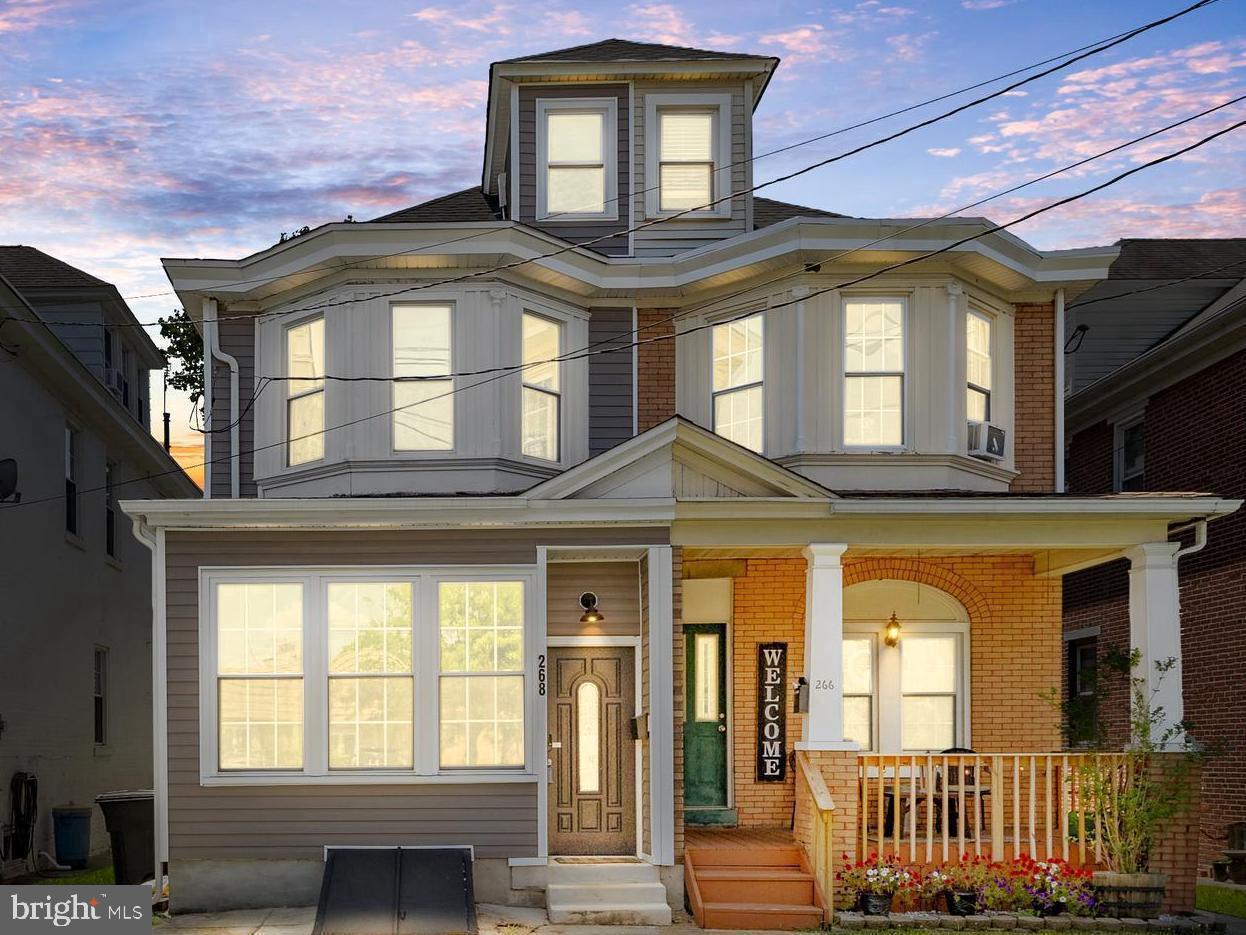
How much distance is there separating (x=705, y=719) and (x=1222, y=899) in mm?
6054

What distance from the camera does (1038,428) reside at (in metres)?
16.0

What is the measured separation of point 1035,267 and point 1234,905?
7.15 meters

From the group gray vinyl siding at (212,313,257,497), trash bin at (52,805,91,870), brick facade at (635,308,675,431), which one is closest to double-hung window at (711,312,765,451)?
brick facade at (635,308,675,431)

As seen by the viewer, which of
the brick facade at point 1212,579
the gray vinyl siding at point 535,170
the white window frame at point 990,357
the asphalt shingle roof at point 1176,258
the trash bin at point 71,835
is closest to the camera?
the white window frame at point 990,357

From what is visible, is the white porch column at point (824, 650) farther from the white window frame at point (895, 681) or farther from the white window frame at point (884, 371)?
the white window frame at point (895, 681)

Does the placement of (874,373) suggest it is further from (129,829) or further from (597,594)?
(129,829)

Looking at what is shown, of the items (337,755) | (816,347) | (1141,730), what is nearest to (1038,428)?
(816,347)

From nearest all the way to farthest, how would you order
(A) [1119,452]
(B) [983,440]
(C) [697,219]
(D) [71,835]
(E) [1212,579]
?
(B) [983,440]
(C) [697,219]
(E) [1212,579]
(D) [71,835]
(A) [1119,452]

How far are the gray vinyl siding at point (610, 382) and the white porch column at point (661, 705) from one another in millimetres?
2597

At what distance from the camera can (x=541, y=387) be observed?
50.1 feet

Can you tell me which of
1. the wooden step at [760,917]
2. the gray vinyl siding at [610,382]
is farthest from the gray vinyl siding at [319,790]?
the gray vinyl siding at [610,382]

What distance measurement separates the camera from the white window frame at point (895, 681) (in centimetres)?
1545

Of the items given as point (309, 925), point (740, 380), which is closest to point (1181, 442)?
point (740, 380)

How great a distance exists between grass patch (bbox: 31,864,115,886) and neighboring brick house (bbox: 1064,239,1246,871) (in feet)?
38.2
